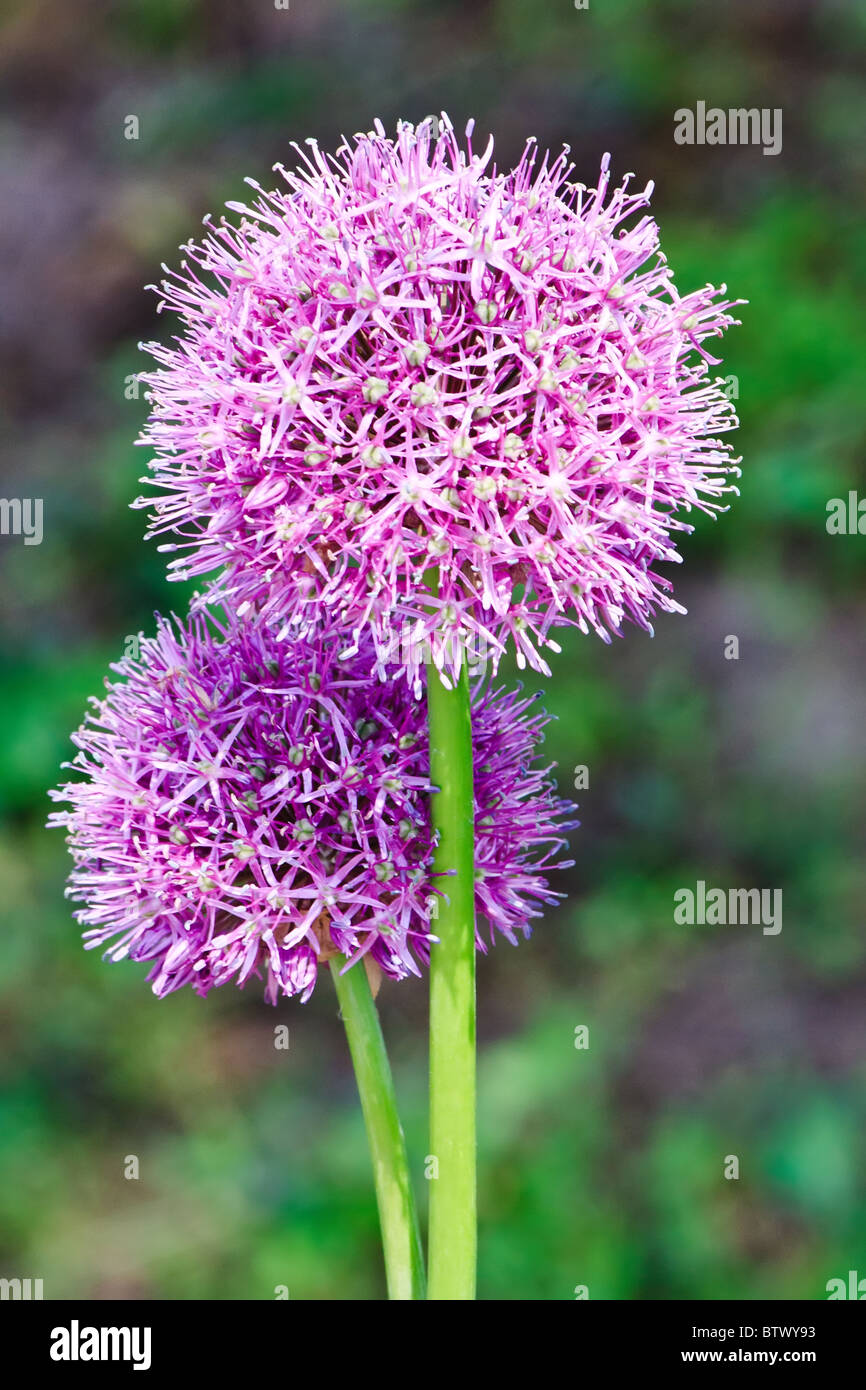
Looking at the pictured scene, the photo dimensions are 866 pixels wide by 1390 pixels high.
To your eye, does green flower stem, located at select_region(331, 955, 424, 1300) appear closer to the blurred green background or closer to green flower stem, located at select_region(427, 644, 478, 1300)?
green flower stem, located at select_region(427, 644, 478, 1300)

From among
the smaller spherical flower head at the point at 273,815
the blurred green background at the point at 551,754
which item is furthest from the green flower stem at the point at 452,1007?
the blurred green background at the point at 551,754

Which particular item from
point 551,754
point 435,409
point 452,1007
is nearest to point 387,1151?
point 452,1007

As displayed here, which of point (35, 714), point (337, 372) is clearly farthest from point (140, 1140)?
point (337, 372)

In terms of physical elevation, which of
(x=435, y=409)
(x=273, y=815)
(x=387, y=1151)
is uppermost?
(x=435, y=409)

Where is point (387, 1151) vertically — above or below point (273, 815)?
below

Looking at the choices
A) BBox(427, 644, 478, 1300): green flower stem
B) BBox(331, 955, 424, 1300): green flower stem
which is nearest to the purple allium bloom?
BBox(427, 644, 478, 1300): green flower stem

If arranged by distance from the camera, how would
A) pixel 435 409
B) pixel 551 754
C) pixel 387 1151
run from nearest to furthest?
pixel 435 409 < pixel 387 1151 < pixel 551 754

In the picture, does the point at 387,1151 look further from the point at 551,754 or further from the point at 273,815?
the point at 551,754
